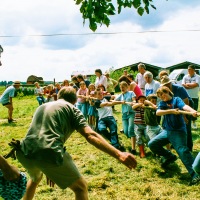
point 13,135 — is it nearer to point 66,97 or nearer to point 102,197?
point 102,197

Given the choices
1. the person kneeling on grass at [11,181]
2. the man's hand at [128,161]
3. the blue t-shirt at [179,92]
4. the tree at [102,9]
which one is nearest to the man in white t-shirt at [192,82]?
the blue t-shirt at [179,92]

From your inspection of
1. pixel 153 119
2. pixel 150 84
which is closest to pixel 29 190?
pixel 153 119

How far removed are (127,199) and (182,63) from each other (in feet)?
133

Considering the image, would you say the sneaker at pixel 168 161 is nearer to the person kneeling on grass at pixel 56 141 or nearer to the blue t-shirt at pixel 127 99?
the blue t-shirt at pixel 127 99

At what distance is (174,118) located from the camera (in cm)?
529

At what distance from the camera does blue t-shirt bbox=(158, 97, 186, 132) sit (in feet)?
17.3

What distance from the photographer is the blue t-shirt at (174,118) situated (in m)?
5.28

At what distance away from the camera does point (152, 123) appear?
6418mm

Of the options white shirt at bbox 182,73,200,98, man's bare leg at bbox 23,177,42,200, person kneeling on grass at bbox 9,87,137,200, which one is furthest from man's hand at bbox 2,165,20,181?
white shirt at bbox 182,73,200,98

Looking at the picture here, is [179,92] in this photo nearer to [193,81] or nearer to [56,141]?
[193,81]

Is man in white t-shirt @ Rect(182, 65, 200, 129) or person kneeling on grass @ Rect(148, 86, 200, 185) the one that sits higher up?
man in white t-shirt @ Rect(182, 65, 200, 129)

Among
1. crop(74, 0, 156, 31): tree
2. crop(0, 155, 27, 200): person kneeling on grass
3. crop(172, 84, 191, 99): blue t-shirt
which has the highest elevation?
crop(74, 0, 156, 31): tree

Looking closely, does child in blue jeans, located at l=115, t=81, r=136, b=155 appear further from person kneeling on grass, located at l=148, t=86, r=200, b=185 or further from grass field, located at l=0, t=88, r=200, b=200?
person kneeling on grass, located at l=148, t=86, r=200, b=185

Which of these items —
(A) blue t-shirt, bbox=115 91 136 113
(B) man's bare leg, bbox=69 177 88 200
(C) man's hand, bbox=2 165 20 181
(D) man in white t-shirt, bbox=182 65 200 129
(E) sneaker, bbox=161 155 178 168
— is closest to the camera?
(C) man's hand, bbox=2 165 20 181
